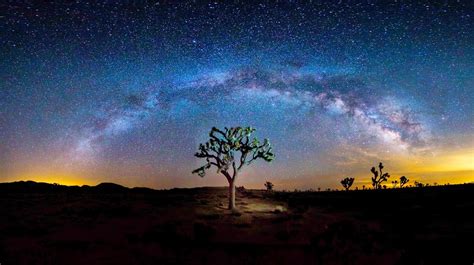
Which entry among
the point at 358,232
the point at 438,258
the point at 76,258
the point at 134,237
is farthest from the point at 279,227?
the point at 76,258

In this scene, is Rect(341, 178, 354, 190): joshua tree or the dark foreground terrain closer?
the dark foreground terrain

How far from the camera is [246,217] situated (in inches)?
1061

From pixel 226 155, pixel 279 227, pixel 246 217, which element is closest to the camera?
pixel 279 227

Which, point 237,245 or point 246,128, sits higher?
point 246,128

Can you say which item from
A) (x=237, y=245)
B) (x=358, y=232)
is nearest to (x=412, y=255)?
(x=358, y=232)

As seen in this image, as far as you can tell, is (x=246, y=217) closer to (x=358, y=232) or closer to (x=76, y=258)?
(x=358, y=232)

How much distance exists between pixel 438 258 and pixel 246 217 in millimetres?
16652

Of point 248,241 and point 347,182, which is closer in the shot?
point 248,241

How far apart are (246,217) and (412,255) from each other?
1585 centimetres

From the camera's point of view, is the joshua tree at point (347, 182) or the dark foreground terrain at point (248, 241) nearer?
the dark foreground terrain at point (248, 241)

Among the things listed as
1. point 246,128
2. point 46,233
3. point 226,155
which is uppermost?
point 246,128

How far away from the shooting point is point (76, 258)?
12.7 m

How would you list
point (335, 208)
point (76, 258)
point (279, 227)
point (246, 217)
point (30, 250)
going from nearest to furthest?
point (76, 258), point (30, 250), point (279, 227), point (246, 217), point (335, 208)

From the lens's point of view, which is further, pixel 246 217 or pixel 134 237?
pixel 246 217
